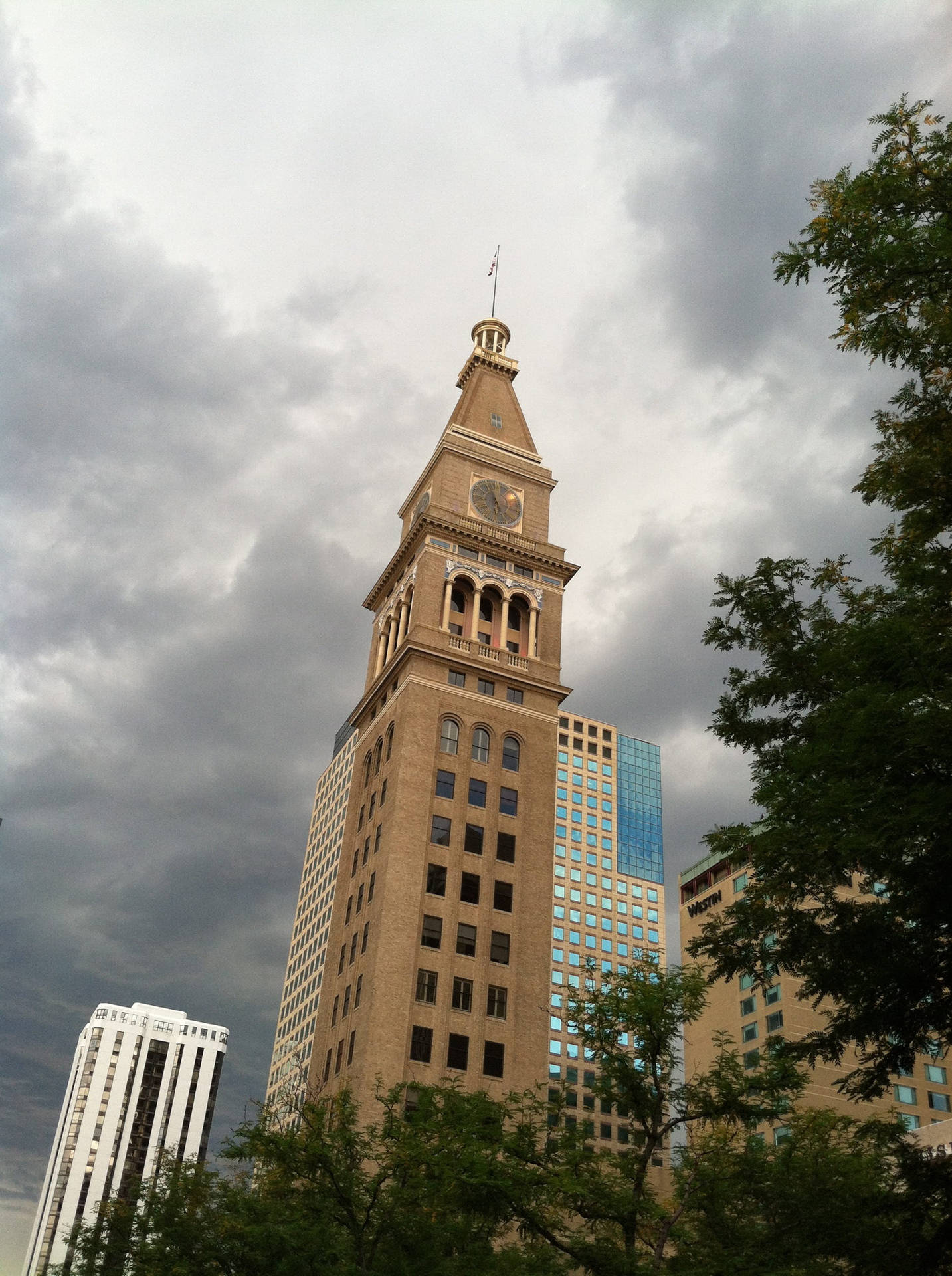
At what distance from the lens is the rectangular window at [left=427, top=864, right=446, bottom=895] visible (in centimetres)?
6788

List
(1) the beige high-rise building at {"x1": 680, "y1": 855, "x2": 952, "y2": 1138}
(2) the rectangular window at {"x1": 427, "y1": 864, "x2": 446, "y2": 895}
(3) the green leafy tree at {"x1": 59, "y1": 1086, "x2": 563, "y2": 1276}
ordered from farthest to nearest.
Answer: (1) the beige high-rise building at {"x1": 680, "y1": 855, "x2": 952, "y2": 1138}, (2) the rectangular window at {"x1": 427, "y1": 864, "x2": 446, "y2": 895}, (3) the green leafy tree at {"x1": 59, "y1": 1086, "x2": 563, "y2": 1276}

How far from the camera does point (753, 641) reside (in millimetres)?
30125

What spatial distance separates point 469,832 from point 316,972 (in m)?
101

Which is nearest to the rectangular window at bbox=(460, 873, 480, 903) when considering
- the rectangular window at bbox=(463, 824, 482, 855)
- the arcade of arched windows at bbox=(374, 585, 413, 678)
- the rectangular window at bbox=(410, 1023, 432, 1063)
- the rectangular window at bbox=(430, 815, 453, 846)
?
the rectangular window at bbox=(463, 824, 482, 855)

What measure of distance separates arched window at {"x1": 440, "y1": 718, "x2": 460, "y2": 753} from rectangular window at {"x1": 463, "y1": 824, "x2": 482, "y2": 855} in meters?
5.03

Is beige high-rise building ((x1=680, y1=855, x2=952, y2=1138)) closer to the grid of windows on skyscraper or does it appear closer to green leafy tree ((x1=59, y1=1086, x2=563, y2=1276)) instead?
green leafy tree ((x1=59, y1=1086, x2=563, y2=1276))

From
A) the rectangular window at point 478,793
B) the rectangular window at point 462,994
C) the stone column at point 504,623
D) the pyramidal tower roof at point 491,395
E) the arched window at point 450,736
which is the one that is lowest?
the rectangular window at point 462,994

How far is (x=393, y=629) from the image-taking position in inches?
3327

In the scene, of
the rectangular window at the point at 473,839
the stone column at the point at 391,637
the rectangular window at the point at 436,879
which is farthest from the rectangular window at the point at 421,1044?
the stone column at the point at 391,637

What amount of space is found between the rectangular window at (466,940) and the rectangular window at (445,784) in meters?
8.07

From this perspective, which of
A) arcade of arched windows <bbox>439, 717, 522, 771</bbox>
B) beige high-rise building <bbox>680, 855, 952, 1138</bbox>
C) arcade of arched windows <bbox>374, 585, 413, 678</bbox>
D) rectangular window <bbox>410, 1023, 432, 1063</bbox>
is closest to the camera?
rectangular window <bbox>410, 1023, 432, 1063</bbox>

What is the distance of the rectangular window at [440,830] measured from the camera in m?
69.6

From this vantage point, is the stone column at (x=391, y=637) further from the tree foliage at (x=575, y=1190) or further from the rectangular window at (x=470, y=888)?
the tree foliage at (x=575, y=1190)

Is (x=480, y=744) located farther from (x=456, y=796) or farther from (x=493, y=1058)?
(x=493, y=1058)
